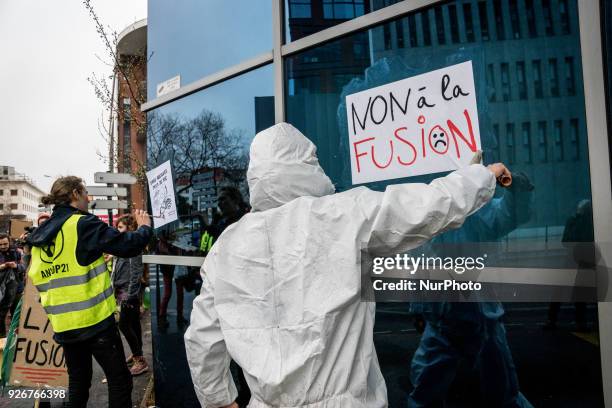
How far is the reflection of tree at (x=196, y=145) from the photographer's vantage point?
326 centimetres

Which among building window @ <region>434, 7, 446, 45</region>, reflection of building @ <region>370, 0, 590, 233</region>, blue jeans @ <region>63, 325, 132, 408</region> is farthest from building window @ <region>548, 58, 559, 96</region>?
blue jeans @ <region>63, 325, 132, 408</region>

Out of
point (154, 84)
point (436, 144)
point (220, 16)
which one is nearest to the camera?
point (436, 144)

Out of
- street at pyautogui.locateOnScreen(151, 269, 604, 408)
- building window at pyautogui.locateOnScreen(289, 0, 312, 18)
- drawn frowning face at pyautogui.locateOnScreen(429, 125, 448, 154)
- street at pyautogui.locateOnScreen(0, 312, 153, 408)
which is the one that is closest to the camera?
street at pyautogui.locateOnScreen(151, 269, 604, 408)

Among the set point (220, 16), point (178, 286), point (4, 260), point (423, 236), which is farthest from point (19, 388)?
point (4, 260)

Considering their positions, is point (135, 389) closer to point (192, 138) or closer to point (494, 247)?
point (192, 138)

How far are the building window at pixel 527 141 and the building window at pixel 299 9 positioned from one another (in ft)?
4.70

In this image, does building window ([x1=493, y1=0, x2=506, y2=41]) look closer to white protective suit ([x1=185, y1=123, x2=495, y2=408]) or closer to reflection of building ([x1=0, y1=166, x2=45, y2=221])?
white protective suit ([x1=185, y1=123, x2=495, y2=408])

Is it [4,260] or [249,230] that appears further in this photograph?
[4,260]

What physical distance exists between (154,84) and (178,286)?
1709 mm

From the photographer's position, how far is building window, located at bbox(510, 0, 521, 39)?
2027 mm

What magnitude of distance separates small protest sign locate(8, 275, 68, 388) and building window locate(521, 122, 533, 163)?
4.00 meters

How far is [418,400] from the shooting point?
232 centimetres

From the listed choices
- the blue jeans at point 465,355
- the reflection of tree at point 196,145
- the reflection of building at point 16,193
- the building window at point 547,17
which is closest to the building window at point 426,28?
the building window at point 547,17

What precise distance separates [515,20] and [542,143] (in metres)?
0.53
